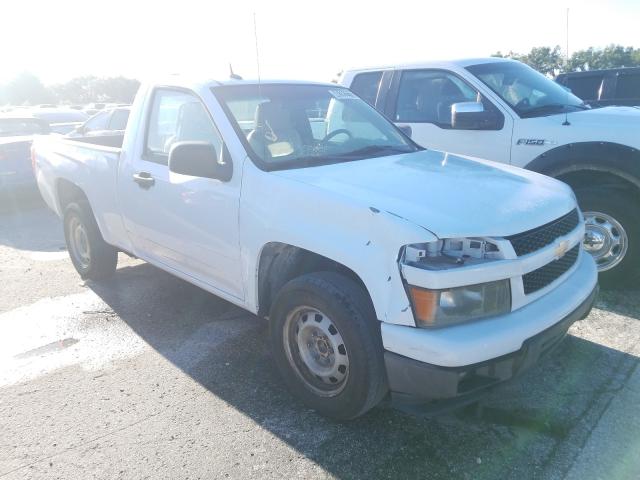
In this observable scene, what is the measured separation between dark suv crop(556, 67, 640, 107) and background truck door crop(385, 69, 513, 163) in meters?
4.15

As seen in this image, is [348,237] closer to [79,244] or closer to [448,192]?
[448,192]

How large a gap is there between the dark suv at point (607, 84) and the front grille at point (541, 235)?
628 centimetres

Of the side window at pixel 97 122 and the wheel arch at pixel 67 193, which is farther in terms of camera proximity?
the side window at pixel 97 122

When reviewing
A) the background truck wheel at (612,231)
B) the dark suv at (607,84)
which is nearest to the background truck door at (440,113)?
the background truck wheel at (612,231)

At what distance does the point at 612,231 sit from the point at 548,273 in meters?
2.12

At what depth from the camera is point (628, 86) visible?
339 inches

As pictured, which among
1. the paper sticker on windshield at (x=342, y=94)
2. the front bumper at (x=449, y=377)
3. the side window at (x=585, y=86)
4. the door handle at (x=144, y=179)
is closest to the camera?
the front bumper at (x=449, y=377)

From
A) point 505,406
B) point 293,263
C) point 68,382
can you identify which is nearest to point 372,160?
point 293,263

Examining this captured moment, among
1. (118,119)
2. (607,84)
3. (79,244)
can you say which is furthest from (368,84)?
(118,119)

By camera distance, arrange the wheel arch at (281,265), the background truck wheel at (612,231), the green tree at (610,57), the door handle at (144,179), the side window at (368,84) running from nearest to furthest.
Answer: the wheel arch at (281,265), the door handle at (144,179), the background truck wheel at (612,231), the side window at (368,84), the green tree at (610,57)

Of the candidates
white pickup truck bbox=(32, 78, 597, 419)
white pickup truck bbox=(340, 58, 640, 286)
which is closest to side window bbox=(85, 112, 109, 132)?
white pickup truck bbox=(340, 58, 640, 286)

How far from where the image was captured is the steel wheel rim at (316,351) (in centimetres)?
283

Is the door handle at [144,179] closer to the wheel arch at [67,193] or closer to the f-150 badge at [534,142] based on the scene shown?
the wheel arch at [67,193]

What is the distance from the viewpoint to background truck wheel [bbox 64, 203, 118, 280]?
5063 mm
